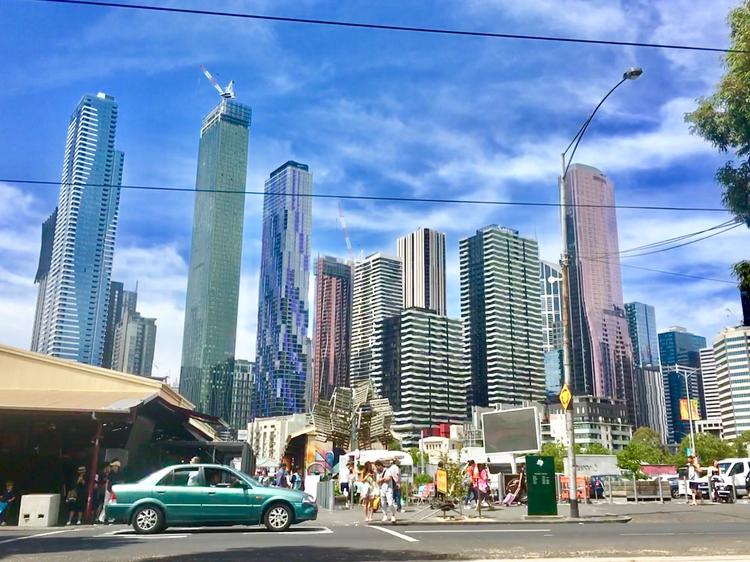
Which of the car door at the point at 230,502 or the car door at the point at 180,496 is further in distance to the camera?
the car door at the point at 230,502

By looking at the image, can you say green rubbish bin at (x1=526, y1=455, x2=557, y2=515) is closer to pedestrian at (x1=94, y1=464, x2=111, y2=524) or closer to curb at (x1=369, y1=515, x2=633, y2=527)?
curb at (x1=369, y1=515, x2=633, y2=527)

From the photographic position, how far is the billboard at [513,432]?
27.5m

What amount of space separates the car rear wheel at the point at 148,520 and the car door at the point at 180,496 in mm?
207

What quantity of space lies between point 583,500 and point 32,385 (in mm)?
24410

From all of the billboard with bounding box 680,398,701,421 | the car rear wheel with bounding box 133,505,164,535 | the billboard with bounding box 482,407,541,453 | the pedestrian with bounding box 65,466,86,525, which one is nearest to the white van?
the billboard with bounding box 482,407,541,453

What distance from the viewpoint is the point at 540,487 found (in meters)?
20.3

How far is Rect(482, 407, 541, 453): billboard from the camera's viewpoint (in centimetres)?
2746

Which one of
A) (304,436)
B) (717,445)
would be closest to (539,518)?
(304,436)

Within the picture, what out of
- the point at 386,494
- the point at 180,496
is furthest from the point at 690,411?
the point at 180,496

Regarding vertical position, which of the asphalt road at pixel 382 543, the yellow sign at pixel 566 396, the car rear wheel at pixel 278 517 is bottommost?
the asphalt road at pixel 382 543

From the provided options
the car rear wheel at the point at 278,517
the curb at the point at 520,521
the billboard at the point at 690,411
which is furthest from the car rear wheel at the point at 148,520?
the billboard at the point at 690,411

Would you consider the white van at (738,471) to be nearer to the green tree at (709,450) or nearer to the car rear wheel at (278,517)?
the car rear wheel at (278,517)

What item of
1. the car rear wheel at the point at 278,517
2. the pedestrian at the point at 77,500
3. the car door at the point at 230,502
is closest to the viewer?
the car door at the point at 230,502

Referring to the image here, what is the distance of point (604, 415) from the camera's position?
188875mm
